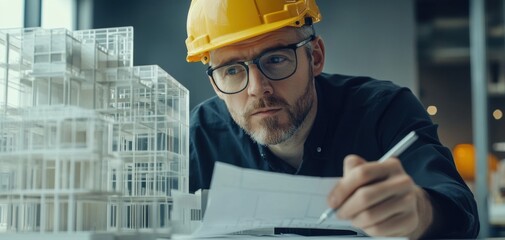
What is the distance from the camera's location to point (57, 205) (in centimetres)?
79

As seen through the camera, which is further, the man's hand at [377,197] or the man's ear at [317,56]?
the man's ear at [317,56]

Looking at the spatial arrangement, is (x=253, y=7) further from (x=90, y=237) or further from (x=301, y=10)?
(x=90, y=237)

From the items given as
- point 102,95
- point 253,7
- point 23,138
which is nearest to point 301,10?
point 253,7

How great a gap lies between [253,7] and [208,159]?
0.57 meters

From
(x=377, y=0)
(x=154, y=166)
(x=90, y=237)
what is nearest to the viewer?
(x=90, y=237)

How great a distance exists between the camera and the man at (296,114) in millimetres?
1172

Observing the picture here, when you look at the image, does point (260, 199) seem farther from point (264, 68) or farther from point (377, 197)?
point (264, 68)

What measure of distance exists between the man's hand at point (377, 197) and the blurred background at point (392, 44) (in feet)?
5.94

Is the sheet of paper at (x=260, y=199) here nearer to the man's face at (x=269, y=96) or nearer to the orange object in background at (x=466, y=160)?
the man's face at (x=269, y=96)

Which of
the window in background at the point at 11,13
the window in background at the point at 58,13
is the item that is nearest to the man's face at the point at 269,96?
the window in background at the point at 11,13

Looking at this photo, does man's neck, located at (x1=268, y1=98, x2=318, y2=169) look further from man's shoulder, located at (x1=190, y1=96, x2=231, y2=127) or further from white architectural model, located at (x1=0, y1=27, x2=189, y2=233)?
white architectural model, located at (x1=0, y1=27, x2=189, y2=233)

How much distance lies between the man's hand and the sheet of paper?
0.8 inches

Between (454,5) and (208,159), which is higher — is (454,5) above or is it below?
above

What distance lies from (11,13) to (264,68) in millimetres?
1390
